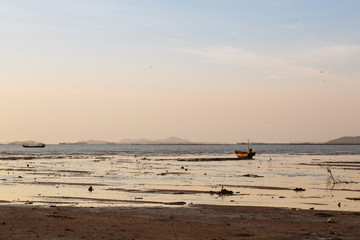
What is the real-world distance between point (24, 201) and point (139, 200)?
20.7 feet

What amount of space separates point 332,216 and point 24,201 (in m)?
16.0

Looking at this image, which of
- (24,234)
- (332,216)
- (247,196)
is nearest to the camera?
(24,234)

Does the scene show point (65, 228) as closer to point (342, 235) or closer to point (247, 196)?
point (342, 235)

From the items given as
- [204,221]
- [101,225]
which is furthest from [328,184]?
[101,225]

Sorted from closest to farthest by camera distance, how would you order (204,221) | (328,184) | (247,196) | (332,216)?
(204,221) → (332,216) → (247,196) → (328,184)

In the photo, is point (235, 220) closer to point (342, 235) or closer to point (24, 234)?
point (342, 235)

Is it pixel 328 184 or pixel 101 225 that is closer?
pixel 101 225

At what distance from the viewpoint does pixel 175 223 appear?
19.4m

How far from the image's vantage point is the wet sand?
16.8 m

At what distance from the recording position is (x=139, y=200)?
28.1 metres

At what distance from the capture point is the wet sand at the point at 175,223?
662 inches

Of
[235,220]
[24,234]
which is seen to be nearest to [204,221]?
[235,220]

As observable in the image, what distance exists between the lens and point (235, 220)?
20562 mm

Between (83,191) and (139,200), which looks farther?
(83,191)
